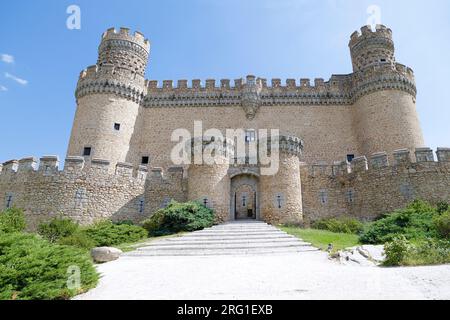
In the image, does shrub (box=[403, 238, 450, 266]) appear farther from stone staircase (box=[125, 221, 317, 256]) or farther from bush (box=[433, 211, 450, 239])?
stone staircase (box=[125, 221, 317, 256])

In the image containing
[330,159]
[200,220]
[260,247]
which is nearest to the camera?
[260,247]

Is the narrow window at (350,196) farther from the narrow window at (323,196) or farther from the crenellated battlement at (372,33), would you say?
the crenellated battlement at (372,33)

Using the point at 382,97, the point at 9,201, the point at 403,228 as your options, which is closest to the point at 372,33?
the point at 382,97

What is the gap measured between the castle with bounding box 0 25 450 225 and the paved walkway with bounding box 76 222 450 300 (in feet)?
27.0

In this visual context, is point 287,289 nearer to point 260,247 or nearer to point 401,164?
point 260,247

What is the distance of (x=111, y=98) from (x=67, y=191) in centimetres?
1033

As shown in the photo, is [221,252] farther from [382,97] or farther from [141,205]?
[382,97]

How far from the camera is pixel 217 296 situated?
4949mm

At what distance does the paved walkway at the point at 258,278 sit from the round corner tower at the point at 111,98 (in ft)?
50.9

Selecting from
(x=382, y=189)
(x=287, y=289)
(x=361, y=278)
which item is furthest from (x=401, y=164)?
(x=287, y=289)

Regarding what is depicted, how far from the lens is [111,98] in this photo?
80.4 ft

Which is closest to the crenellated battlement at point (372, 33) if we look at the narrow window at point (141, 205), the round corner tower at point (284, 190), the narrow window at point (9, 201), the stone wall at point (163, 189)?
the round corner tower at point (284, 190)

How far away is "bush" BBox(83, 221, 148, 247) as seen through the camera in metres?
13.0

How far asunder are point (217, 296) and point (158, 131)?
23030 mm
